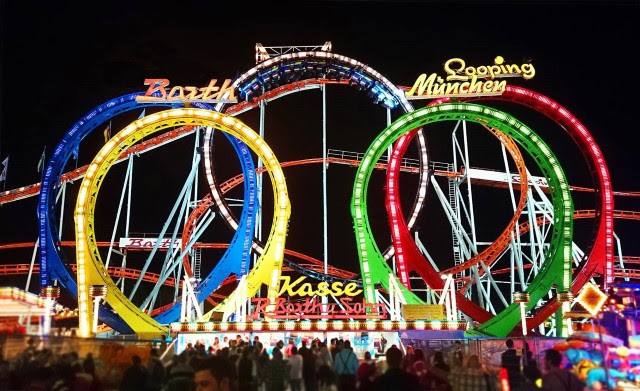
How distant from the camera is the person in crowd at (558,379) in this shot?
18.3 feet

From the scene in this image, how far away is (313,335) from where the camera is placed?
50.5 feet

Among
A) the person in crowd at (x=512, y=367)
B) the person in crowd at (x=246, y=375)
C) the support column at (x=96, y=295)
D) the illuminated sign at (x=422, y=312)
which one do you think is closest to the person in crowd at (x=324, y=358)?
the person in crowd at (x=246, y=375)

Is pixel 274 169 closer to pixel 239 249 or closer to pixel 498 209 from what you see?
pixel 239 249

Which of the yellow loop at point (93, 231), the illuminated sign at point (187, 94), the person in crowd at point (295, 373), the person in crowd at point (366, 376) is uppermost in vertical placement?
the illuminated sign at point (187, 94)

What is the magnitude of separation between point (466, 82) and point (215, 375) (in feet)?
50.2

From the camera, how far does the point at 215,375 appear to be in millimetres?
6805

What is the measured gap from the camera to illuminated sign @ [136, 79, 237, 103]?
18697mm

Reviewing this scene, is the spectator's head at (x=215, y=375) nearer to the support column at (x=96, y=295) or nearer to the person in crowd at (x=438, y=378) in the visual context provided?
the person in crowd at (x=438, y=378)

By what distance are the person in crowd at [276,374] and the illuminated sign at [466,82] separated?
1314cm

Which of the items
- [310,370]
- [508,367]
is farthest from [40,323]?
[508,367]

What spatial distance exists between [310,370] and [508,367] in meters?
2.75

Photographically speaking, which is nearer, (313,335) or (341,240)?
(313,335)

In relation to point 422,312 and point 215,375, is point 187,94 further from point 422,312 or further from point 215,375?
point 215,375

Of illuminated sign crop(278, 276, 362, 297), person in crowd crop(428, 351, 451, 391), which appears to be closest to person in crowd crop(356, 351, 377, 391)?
person in crowd crop(428, 351, 451, 391)
